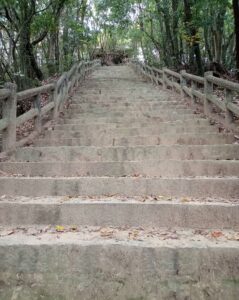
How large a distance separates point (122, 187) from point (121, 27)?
16849 millimetres

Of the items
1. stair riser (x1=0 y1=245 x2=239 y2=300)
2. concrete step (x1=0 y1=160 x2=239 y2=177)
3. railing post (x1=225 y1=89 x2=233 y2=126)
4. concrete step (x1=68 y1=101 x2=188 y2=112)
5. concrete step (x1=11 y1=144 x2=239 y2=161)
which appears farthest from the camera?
concrete step (x1=68 y1=101 x2=188 y2=112)

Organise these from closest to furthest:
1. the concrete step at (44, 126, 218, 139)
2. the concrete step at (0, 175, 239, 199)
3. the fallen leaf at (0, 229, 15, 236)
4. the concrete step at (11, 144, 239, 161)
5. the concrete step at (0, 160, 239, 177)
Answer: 1. the fallen leaf at (0, 229, 15, 236)
2. the concrete step at (0, 175, 239, 199)
3. the concrete step at (0, 160, 239, 177)
4. the concrete step at (11, 144, 239, 161)
5. the concrete step at (44, 126, 218, 139)

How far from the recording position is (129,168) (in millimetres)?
4367

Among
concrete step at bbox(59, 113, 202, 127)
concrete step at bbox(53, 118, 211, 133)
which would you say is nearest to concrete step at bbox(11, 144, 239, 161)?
concrete step at bbox(53, 118, 211, 133)

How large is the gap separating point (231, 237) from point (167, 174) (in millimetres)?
1459

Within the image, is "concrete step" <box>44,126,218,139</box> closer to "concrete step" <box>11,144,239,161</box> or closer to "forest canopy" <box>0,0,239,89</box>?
"concrete step" <box>11,144,239,161</box>

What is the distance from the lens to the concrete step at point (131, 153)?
4840 mm

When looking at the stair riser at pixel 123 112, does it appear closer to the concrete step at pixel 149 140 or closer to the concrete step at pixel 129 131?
the concrete step at pixel 129 131

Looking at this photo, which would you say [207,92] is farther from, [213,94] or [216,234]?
[216,234]

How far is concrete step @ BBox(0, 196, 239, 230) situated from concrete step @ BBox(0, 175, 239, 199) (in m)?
0.31

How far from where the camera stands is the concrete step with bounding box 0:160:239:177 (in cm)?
426

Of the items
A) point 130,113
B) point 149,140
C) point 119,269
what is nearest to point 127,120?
point 130,113

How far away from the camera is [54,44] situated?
54.2 ft

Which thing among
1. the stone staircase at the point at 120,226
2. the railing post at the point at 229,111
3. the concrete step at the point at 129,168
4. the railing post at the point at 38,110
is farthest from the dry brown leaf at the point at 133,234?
the railing post at the point at 38,110
